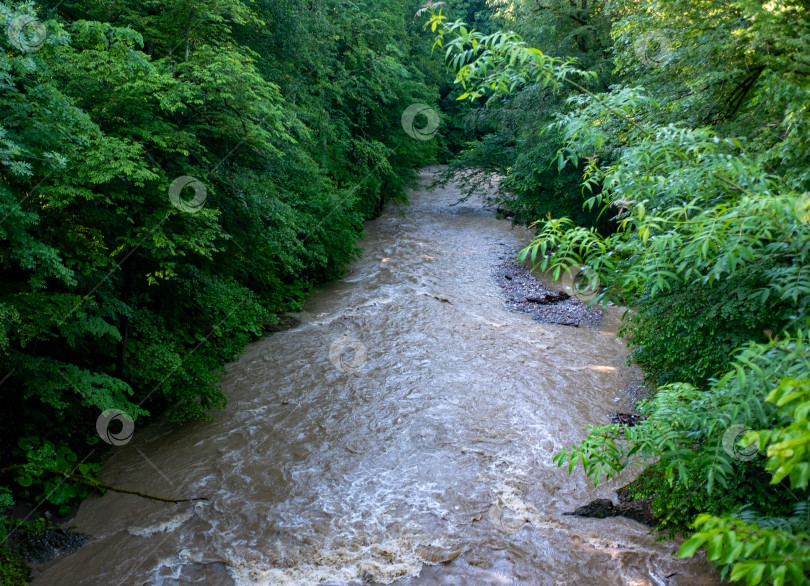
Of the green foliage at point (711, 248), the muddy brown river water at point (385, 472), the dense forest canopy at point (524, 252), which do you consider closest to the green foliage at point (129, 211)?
the dense forest canopy at point (524, 252)

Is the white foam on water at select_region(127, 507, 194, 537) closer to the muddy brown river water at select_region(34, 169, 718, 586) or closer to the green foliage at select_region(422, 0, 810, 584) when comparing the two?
the muddy brown river water at select_region(34, 169, 718, 586)

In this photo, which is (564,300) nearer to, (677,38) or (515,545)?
(677,38)

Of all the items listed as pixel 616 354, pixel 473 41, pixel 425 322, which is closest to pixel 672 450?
pixel 473 41

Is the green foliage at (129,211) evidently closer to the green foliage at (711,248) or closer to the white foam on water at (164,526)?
the white foam on water at (164,526)

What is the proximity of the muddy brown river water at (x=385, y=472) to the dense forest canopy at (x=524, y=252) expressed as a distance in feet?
1.71

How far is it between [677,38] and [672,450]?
225 inches

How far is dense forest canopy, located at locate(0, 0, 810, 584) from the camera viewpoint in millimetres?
2699

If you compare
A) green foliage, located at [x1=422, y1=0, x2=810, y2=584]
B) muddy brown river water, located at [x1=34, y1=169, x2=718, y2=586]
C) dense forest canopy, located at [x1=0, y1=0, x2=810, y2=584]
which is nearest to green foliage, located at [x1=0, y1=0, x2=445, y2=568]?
dense forest canopy, located at [x1=0, y1=0, x2=810, y2=584]

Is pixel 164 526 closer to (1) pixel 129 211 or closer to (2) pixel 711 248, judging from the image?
(1) pixel 129 211

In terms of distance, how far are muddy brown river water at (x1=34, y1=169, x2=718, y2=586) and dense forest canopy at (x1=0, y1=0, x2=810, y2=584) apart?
1.71ft

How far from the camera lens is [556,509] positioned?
5.82 metres

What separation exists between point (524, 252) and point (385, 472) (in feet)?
14.0

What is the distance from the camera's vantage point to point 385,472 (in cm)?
652

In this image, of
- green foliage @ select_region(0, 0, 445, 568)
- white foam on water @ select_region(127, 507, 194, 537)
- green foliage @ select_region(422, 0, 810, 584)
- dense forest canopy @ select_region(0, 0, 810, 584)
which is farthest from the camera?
white foam on water @ select_region(127, 507, 194, 537)
